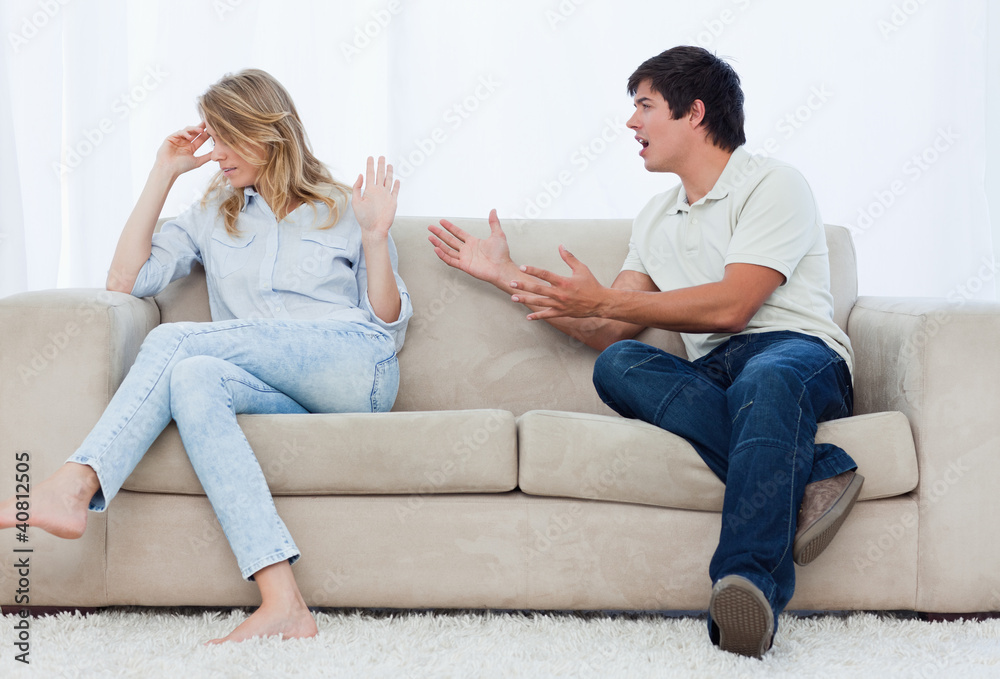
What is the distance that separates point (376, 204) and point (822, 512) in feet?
3.49

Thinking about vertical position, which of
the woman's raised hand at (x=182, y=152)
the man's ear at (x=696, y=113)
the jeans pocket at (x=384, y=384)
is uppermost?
the man's ear at (x=696, y=113)

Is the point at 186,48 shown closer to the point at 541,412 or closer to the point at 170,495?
the point at 170,495

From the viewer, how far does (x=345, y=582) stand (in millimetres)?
1461

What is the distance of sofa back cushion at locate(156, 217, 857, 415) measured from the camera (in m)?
1.92

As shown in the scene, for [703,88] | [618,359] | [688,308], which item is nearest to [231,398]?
[618,359]

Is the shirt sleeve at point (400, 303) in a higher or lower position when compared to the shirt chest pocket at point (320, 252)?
lower

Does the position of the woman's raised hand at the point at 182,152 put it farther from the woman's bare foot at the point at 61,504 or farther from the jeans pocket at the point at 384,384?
the woman's bare foot at the point at 61,504

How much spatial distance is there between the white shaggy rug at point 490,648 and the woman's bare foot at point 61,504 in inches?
7.8

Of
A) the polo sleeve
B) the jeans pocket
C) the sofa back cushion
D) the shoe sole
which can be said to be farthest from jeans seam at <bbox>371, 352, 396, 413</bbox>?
the shoe sole

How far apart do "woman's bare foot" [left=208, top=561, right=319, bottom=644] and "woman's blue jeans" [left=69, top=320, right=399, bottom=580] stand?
24mm

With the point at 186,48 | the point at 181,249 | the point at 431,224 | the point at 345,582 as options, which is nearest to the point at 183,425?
the point at 345,582

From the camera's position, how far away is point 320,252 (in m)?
1.81

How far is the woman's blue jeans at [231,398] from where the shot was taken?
134 centimetres

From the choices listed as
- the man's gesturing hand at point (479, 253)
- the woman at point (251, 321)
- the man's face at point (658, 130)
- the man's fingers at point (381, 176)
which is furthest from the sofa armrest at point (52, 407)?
the man's face at point (658, 130)
